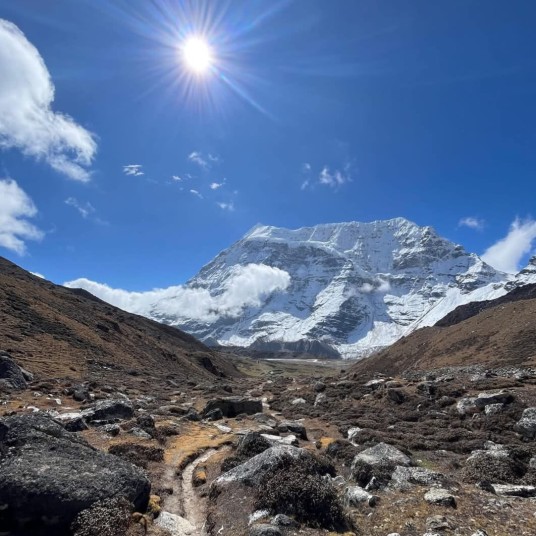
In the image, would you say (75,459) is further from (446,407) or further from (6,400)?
(446,407)

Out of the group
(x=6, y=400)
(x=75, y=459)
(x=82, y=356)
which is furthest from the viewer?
(x=82, y=356)

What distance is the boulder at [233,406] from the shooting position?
1167 inches

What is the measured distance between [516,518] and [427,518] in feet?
7.38

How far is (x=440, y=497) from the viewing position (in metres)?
10.9

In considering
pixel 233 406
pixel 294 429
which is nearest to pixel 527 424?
pixel 294 429

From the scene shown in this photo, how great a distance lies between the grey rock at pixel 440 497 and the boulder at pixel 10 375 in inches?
1192

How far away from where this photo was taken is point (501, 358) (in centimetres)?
5872

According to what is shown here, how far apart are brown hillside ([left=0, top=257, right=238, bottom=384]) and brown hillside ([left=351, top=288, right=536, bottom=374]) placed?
4581 centimetres

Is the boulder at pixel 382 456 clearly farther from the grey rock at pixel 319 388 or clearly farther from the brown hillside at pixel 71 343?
the brown hillside at pixel 71 343

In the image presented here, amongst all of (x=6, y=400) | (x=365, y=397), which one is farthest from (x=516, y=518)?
(x=6, y=400)

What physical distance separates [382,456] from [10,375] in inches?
1158

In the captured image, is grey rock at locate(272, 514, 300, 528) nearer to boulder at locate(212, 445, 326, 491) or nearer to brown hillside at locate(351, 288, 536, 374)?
boulder at locate(212, 445, 326, 491)

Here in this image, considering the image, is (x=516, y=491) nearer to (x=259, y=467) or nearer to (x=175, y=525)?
(x=259, y=467)

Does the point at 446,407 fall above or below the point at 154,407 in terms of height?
above
